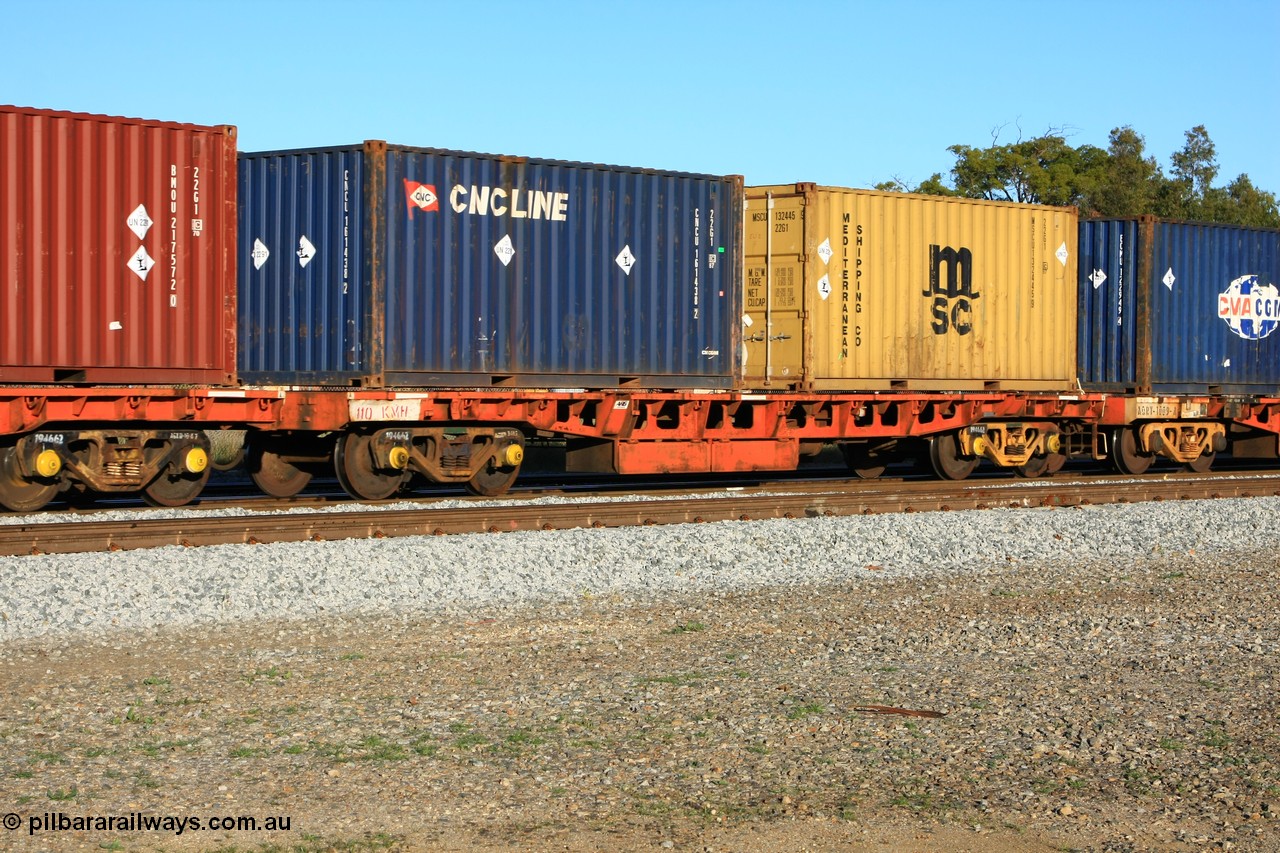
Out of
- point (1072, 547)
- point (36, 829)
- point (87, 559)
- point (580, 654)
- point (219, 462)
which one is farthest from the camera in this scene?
point (219, 462)

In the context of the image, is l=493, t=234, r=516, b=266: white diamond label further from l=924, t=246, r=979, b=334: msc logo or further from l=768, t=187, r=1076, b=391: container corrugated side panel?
l=924, t=246, r=979, b=334: msc logo

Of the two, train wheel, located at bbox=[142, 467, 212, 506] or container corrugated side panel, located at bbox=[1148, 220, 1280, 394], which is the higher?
container corrugated side panel, located at bbox=[1148, 220, 1280, 394]

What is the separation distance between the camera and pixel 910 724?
6.71 m

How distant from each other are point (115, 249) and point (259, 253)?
2.17 meters

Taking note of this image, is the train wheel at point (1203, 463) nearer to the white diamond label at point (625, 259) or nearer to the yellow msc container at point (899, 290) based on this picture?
the yellow msc container at point (899, 290)

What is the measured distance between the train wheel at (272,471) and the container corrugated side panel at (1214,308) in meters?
12.6

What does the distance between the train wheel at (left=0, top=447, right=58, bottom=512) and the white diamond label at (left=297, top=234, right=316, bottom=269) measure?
3.45 meters

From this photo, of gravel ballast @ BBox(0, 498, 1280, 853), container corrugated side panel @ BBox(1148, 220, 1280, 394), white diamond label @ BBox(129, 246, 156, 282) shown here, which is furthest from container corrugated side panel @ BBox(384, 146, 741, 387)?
container corrugated side panel @ BBox(1148, 220, 1280, 394)

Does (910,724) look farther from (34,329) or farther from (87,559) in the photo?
(34,329)

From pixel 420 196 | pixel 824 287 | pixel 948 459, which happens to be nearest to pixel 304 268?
pixel 420 196

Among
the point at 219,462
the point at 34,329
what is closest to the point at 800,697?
the point at 34,329

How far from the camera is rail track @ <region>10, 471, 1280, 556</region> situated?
39.8ft

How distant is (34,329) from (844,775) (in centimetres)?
1053

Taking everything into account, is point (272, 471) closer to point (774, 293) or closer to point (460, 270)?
point (460, 270)
